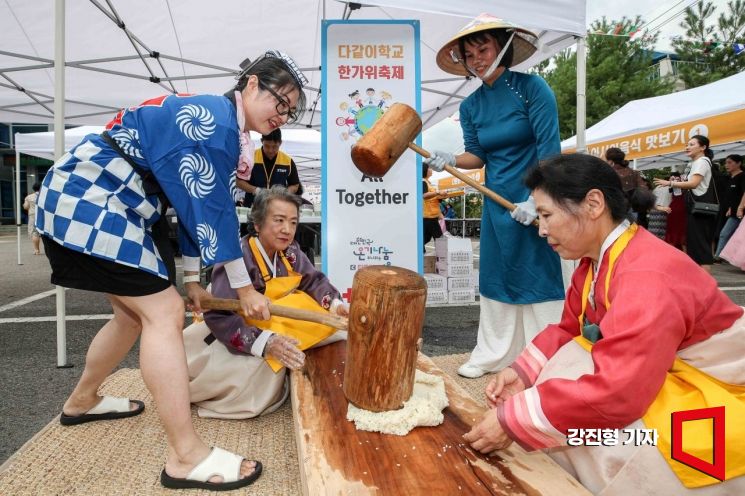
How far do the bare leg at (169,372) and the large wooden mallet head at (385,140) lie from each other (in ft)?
3.28

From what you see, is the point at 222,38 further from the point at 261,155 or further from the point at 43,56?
the point at 43,56

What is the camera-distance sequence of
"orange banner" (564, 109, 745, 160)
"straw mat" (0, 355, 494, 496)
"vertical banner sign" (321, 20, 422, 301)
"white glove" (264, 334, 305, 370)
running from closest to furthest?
"straw mat" (0, 355, 494, 496)
"white glove" (264, 334, 305, 370)
"vertical banner sign" (321, 20, 422, 301)
"orange banner" (564, 109, 745, 160)

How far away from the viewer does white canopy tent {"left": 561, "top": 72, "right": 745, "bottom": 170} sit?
5.60 meters

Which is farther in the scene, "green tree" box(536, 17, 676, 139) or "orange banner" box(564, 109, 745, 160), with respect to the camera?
"green tree" box(536, 17, 676, 139)

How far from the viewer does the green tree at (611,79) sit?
20.3 m

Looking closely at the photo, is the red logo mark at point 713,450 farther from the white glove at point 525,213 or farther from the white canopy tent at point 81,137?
the white canopy tent at point 81,137

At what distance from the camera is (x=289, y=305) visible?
95.5 inches

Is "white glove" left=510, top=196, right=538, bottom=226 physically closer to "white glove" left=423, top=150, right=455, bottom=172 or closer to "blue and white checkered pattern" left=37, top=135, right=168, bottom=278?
"white glove" left=423, top=150, right=455, bottom=172

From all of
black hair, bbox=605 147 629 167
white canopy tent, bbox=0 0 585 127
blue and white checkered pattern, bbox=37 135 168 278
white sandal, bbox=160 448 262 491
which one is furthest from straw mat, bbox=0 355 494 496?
black hair, bbox=605 147 629 167

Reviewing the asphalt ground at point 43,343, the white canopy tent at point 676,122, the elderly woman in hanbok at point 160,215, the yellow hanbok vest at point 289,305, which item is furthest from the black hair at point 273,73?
the white canopy tent at point 676,122

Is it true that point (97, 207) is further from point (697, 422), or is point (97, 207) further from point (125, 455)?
point (697, 422)

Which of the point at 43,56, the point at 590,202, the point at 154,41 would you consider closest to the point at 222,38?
the point at 154,41

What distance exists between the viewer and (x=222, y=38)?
4.91m

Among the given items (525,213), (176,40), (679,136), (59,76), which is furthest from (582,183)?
(679,136)
